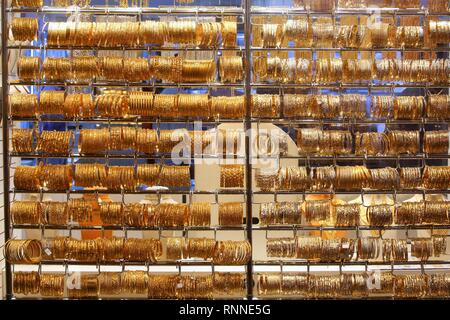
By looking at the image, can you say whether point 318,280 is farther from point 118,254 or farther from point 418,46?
point 418,46

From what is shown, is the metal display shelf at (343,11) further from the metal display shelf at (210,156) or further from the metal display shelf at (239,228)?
the metal display shelf at (239,228)

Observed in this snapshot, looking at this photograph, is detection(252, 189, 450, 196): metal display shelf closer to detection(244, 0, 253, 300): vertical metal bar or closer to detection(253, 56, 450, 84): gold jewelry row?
detection(244, 0, 253, 300): vertical metal bar

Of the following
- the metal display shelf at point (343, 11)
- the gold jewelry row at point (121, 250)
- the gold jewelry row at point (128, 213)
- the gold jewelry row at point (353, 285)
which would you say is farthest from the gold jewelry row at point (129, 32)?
the gold jewelry row at point (353, 285)

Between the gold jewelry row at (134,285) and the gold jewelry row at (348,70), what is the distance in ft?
4.97

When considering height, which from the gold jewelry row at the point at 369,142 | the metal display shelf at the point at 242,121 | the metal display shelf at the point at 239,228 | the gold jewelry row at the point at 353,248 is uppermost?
the metal display shelf at the point at 242,121

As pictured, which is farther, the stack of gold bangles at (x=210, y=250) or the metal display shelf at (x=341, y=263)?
the metal display shelf at (x=341, y=263)

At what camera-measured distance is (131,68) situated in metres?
4.71

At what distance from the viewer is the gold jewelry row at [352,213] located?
4746mm

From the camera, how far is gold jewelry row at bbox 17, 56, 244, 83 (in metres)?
4.70

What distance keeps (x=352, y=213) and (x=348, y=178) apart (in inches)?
10.5

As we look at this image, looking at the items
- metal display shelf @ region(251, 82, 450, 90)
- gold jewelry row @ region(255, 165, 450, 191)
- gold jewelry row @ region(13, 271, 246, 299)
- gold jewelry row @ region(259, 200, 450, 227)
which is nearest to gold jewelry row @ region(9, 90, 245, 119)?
metal display shelf @ region(251, 82, 450, 90)

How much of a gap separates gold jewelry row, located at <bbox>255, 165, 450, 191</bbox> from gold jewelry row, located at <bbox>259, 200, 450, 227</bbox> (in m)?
0.13

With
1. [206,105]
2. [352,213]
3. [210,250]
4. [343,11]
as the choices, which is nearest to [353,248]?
[352,213]
